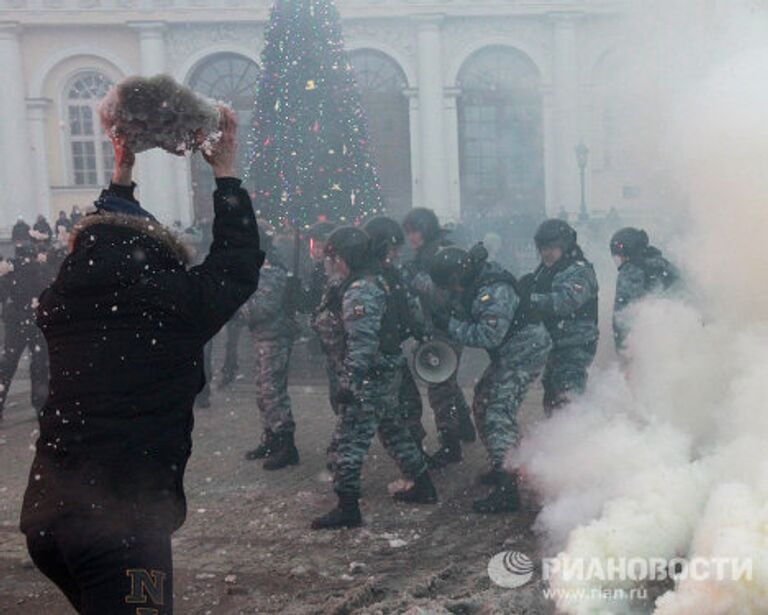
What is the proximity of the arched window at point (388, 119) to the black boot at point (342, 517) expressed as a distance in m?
17.9

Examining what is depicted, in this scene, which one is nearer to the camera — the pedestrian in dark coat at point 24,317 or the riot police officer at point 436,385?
the riot police officer at point 436,385

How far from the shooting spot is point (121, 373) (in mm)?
2260

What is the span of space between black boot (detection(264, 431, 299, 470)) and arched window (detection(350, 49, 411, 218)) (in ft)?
53.8

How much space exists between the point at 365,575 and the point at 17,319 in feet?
18.2

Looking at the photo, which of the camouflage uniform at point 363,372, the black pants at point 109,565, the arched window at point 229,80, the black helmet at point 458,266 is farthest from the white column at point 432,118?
the black pants at point 109,565

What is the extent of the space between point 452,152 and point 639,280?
669 inches

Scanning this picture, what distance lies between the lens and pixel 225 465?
21.9 feet

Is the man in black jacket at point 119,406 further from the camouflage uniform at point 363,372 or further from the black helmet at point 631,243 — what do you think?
the black helmet at point 631,243

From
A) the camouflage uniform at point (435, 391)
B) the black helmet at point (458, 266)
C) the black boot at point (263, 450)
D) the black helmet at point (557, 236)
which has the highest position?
the black helmet at point (557, 236)

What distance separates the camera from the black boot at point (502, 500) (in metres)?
5.28

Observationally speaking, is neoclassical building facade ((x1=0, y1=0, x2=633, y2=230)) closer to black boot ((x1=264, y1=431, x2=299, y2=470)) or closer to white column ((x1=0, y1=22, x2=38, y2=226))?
white column ((x1=0, y1=22, x2=38, y2=226))

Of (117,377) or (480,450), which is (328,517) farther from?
(117,377)

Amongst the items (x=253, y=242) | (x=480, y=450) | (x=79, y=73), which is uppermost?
(x=79, y=73)

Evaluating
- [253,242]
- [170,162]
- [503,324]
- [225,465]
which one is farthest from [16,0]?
[253,242]
